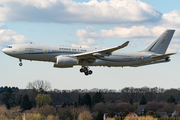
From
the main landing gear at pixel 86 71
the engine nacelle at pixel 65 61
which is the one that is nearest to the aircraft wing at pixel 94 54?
the engine nacelle at pixel 65 61

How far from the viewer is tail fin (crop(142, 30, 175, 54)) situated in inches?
2618

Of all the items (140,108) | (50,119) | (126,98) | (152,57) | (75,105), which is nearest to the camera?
(152,57)

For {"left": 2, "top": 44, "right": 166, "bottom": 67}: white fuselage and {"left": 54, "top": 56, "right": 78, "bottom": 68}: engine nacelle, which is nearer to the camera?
{"left": 2, "top": 44, "right": 166, "bottom": 67}: white fuselage

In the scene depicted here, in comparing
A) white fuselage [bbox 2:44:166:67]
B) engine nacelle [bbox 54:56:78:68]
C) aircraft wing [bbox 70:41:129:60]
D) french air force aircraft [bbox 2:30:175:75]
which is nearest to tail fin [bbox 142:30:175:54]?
french air force aircraft [bbox 2:30:175:75]

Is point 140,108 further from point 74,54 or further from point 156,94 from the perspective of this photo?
point 74,54

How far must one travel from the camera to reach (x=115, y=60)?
61.1m

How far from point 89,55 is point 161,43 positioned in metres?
20.1

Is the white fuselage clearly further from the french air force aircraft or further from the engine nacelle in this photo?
the engine nacelle

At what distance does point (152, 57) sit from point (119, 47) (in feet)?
46.3

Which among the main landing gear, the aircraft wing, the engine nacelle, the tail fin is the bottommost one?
the main landing gear

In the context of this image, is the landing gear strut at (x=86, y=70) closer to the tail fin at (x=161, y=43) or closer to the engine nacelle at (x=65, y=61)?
the engine nacelle at (x=65, y=61)

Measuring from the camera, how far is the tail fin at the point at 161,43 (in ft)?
218

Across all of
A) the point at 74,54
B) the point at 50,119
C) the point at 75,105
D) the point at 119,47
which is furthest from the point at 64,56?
the point at 75,105

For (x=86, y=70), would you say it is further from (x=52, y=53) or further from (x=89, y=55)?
(x=52, y=53)
